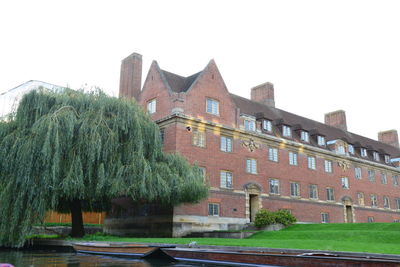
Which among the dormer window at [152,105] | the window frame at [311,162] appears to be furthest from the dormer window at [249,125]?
the window frame at [311,162]

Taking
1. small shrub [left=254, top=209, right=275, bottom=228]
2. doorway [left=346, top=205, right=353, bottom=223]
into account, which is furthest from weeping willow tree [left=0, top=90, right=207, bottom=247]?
doorway [left=346, top=205, right=353, bottom=223]

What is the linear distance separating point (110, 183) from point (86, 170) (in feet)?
4.99

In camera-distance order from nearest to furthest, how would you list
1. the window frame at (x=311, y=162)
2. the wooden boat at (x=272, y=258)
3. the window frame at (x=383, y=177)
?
the wooden boat at (x=272, y=258) → the window frame at (x=311, y=162) → the window frame at (x=383, y=177)

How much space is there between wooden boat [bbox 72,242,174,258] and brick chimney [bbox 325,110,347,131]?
147 ft

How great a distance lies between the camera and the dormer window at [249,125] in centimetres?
3591

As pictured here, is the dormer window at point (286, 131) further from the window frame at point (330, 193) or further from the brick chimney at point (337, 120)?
the brick chimney at point (337, 120)

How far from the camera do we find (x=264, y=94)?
153ft

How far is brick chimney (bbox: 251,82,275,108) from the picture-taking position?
4609 cm

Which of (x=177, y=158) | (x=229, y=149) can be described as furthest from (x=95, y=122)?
(x=229, y=149)

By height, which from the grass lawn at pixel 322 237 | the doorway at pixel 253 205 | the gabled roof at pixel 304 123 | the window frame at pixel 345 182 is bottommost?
the grass lawn at pixel 322 237

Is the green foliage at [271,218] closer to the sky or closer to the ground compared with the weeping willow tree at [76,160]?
closer to the ground

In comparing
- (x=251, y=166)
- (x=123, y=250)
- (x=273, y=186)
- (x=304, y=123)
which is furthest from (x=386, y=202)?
(x=123, y=250)

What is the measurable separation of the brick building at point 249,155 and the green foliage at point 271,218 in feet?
6.44

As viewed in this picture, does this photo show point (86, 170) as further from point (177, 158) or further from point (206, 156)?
point (206, 156)
